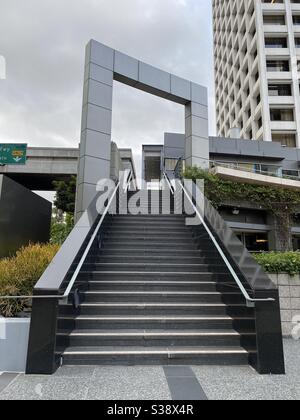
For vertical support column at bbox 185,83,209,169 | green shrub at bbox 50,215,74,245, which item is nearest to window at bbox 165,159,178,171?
vertical support column at bbox 185,83,209,169

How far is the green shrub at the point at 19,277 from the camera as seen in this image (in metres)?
4.54

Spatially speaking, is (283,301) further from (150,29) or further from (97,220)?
(150,29)

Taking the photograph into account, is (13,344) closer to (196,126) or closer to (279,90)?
(196,126)

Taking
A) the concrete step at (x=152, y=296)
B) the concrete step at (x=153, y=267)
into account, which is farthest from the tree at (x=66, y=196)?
the concrete step at (x=152, y=296)

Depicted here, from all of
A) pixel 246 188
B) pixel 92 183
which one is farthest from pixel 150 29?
pixel 92 183

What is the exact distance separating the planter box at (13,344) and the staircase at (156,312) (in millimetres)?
418

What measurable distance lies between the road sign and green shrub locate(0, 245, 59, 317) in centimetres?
718

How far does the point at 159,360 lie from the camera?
155 inches

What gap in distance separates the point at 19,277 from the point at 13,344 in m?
1.43

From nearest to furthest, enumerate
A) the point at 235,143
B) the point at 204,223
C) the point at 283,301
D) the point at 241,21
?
the point at 283,301 → the point at 204,223 → the point at 235,143 → the point at 241,21

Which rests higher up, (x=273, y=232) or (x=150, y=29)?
(x=150, y=29)

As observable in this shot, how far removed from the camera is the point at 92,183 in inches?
346

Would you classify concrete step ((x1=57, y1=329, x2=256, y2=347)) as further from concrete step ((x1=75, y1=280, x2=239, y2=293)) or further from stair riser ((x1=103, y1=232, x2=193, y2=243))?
stair riser ((x1=103, y1=232, x2=193, y2=243))

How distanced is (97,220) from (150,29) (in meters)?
14.9
